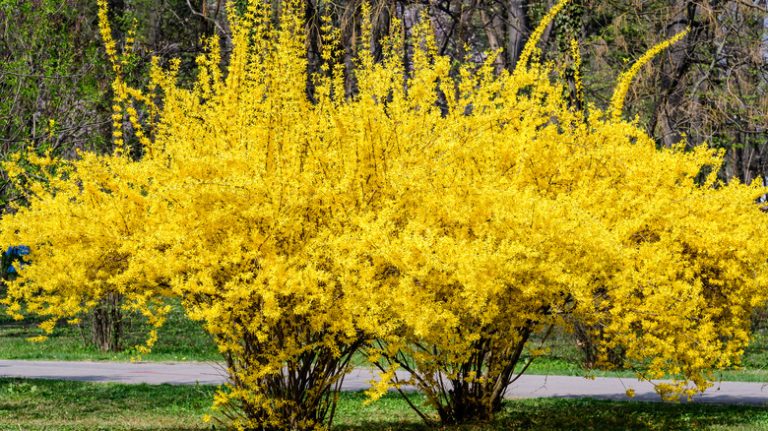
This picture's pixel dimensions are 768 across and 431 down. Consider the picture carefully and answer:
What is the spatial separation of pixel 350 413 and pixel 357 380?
388cm

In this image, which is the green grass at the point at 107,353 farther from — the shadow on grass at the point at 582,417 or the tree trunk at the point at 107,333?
the shadow on grass at the point at 582,417

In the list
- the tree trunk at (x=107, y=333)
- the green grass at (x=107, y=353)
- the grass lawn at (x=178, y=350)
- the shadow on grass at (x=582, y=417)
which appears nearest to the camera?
the shadow on grass at (x=582, y=417)

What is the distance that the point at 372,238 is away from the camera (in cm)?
699

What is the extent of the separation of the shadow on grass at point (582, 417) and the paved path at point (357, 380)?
0.49 meters

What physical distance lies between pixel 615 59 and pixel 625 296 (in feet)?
42.1

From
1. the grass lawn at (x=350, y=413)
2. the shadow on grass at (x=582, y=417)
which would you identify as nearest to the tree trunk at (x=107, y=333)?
the grass lawn at (x=350, y=413)

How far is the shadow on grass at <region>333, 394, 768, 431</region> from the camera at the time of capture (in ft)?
32.0

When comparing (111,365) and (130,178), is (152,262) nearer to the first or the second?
(130,178)

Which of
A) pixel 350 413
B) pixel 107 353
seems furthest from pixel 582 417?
pixel 107 353

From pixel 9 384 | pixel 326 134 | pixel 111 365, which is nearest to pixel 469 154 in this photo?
pixel 326 134

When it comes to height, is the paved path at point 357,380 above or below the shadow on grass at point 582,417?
below

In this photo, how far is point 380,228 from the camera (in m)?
7.18

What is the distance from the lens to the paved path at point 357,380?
12.8 metres

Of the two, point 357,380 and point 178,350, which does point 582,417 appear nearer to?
point 357,380
